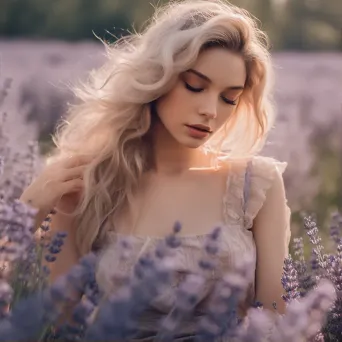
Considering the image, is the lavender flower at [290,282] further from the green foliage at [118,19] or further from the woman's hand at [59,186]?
the green foliage at [118,19]

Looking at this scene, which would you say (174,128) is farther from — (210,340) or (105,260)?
(210,340)

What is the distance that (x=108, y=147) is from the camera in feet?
8.13

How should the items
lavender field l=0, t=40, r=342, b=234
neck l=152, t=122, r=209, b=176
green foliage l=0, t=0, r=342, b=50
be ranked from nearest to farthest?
1. neck l=152, t=122, r=209, b=176
2. lavender field l=0, t=40, r=342, b=234
3. green foliage l=0, t=0, r=342, b=50

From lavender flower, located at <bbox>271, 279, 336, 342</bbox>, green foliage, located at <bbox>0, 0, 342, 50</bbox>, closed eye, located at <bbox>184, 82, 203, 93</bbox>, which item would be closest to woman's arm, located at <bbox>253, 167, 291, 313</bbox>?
closed eye, located at <bbox>184, 82, 203, 93</bbox>

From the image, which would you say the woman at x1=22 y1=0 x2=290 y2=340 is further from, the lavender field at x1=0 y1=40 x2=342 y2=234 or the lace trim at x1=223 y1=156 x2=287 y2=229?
the lavender field at x1=0 y1=40 x2=342 y2=234

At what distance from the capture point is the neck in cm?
247

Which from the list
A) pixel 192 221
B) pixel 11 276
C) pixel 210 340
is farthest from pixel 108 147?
pixel 210 340

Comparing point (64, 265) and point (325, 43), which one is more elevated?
point (64, 265)

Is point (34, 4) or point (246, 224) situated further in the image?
point (34, 4)

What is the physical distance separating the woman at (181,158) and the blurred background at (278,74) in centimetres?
35

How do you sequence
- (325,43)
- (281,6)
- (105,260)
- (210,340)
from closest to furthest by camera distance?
(210,340) → (105,260) → (281,6) → (325,43)

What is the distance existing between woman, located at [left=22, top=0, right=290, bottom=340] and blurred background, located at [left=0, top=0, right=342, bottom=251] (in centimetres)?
35

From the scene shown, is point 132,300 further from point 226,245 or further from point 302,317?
point 226,245

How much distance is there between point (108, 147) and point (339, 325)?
80 cm
